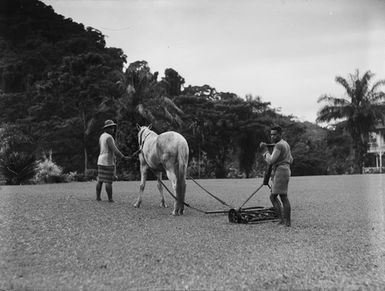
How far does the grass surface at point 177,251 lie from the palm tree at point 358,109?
29847 millimetres

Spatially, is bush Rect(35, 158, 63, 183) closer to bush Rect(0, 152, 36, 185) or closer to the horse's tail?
bush Rect(0, 152, 36, 185)

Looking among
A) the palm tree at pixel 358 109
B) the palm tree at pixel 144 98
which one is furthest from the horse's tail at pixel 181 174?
the palm tree at pixel 358 109

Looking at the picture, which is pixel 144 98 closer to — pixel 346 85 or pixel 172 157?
pixel 172 157

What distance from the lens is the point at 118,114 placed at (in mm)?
24359

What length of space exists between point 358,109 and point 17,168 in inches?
1121

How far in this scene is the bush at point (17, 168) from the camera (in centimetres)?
1831

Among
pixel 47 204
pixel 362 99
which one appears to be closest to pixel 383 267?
pixel 47 204

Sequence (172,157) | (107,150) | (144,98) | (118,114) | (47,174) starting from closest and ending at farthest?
(172,157) < (107,150) < (47,174) < (118,114) < (144,98)

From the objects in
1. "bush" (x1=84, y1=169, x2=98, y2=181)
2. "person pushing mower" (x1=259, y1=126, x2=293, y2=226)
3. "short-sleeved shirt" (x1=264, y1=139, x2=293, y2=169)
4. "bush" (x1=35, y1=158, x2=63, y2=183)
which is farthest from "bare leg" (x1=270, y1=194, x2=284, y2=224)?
"bush" (x1=84, y1=169, x2=98, y2=181)

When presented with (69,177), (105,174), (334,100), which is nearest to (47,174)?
(69,177)

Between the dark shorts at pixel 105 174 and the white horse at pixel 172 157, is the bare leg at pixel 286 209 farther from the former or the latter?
the dark shorts at pixel 105 174

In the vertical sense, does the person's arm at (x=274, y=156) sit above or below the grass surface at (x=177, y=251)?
above

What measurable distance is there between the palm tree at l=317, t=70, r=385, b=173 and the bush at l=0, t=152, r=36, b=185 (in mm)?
27120

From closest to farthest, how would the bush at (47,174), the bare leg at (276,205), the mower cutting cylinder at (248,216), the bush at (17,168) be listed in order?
the bare leg at (276,205)
the mower cutting cylinder at (248,216)
the bush at (17,168)
the bush at (47,174)
